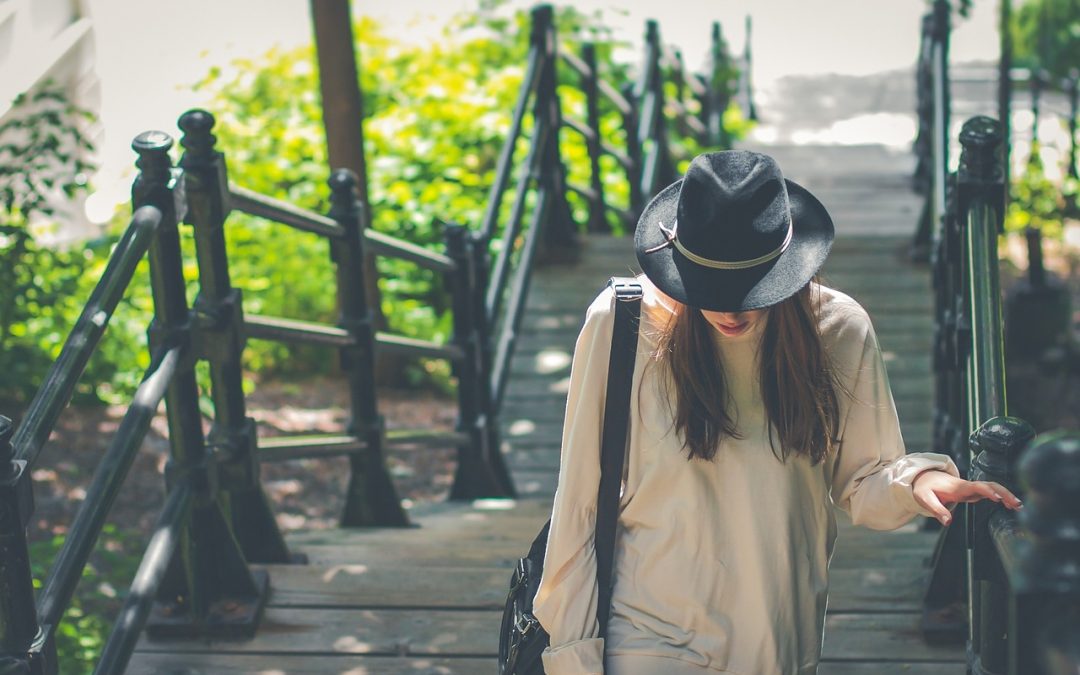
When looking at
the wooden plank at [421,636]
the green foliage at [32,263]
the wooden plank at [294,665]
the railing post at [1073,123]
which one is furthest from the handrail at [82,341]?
the railing post at [1073,123]

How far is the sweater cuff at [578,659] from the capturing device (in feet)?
7.09

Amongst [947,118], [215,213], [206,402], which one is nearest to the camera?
[215,213]

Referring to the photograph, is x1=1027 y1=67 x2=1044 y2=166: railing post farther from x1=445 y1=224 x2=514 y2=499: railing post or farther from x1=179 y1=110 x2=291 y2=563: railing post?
x1=179 y1=110 x2=291 y2=563: railing post

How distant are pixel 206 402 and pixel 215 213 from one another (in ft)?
14.0

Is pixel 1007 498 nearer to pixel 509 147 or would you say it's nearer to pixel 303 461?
pixel 509 147

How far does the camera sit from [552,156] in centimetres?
743

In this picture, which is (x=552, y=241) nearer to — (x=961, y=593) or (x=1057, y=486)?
(x=961, y=593)

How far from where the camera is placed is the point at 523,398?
6.81 meters

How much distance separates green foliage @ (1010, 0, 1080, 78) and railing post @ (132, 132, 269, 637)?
11.4m

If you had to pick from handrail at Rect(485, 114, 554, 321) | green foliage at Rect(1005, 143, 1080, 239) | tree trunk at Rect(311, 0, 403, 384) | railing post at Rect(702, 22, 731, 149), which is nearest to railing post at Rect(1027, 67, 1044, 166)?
green foliage at Rect(1005, 143, 1080, 239)

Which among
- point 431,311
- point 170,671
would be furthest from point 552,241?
point 170,671

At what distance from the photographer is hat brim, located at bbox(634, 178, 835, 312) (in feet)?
6.81

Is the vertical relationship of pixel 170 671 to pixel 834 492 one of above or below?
below

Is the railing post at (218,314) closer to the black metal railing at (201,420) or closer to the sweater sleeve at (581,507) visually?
the black metal railing at (201,420)
